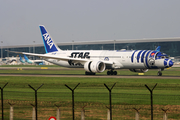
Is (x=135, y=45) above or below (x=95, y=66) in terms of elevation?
above

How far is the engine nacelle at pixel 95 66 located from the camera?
4566 cm

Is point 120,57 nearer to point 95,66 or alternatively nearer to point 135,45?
point 95,66

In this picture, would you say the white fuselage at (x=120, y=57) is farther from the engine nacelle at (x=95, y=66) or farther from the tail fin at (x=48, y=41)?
the tail fin at (x=48, y=41)

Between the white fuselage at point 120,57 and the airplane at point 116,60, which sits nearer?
the airplane at point 116,60

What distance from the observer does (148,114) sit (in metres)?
17.2

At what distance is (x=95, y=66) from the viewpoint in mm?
45625

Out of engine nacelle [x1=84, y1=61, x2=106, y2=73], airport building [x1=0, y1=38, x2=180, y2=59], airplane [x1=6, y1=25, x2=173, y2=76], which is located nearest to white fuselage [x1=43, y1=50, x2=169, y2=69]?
airplane [x1=6, y1=25, x2=173, y2=76]

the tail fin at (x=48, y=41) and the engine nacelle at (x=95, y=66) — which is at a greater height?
the tail fin at (x=48, y=41)

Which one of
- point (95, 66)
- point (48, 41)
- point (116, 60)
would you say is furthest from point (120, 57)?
point (48, 41)

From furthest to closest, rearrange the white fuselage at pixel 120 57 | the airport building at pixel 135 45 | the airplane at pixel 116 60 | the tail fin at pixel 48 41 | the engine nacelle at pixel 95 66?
the airport building at pixel 135 45
the tail fin at pixel 48 41
the engine nacelle at pixel 95 66
the white fuselage at pixel 120 57
the airplane at pixel 116 60

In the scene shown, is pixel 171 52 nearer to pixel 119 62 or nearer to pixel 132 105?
pixel 119 62

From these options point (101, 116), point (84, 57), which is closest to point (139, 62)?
point (84, 57)

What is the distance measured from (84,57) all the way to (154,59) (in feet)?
41.8

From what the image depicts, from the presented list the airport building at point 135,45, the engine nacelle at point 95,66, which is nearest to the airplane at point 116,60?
the engine nacelle at point 95,66
